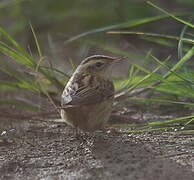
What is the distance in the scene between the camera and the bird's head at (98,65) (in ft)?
13.3

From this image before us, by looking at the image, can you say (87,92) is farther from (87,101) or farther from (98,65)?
(98,65)

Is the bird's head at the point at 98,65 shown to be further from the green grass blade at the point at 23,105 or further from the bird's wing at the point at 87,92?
the green grass blade at the point at 23,105

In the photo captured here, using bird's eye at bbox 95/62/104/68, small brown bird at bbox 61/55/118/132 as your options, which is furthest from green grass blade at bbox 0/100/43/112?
bird's eye at bbox 95/62/104/68

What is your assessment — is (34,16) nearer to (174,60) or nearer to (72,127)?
(174,60)

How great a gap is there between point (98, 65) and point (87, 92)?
21.5 inches

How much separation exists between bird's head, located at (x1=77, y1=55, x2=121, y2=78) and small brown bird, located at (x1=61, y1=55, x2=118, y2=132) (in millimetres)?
80

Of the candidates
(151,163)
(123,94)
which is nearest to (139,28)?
(123,94)

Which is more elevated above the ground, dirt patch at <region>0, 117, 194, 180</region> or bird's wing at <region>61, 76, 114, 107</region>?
bird's wing at <region>61, 76, 114, 107</region>

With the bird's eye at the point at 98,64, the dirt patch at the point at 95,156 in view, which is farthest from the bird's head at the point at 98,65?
the dirt patch at the point at 95,156

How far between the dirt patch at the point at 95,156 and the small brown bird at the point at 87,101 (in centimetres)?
16

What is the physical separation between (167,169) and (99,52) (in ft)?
12.7

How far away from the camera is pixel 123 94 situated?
4.24 metres

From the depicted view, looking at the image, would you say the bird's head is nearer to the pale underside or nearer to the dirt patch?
the pale underside

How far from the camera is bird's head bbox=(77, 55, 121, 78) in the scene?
13.3 ft
